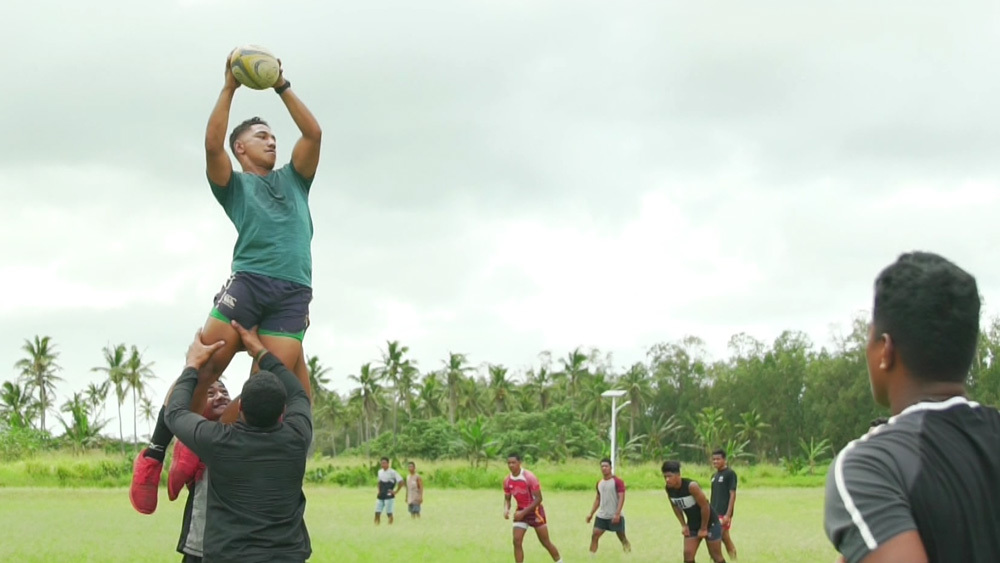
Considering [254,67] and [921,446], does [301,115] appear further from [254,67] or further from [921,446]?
[921,446]

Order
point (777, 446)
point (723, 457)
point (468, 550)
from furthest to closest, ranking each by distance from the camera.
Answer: point (777, 446), point (468, 550), point (723, 457)

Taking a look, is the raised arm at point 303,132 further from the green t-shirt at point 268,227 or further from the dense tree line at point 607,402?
the dense tree line at point 607,402

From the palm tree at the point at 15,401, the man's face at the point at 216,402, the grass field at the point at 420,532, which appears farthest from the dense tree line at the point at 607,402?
the man's face at the point at 216,402

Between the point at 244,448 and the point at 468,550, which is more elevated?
the point at 244,448

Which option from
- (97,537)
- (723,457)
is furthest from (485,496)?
(723,457)

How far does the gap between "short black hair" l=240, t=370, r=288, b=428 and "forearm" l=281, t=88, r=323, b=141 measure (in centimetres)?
147

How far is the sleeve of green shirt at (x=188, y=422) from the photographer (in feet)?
17.7

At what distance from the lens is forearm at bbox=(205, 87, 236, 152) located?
5.79m

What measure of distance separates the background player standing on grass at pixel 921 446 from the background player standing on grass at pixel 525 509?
53.4 ft

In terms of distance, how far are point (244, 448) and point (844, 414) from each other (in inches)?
3607

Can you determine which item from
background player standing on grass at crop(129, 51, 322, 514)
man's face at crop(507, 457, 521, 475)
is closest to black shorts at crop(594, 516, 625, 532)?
man's face at crop(507, 457, 521, 475)

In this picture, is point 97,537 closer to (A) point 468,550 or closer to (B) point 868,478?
(A) point 468,550

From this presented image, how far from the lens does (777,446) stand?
333ft

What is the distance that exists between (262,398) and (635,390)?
97.6 metres
